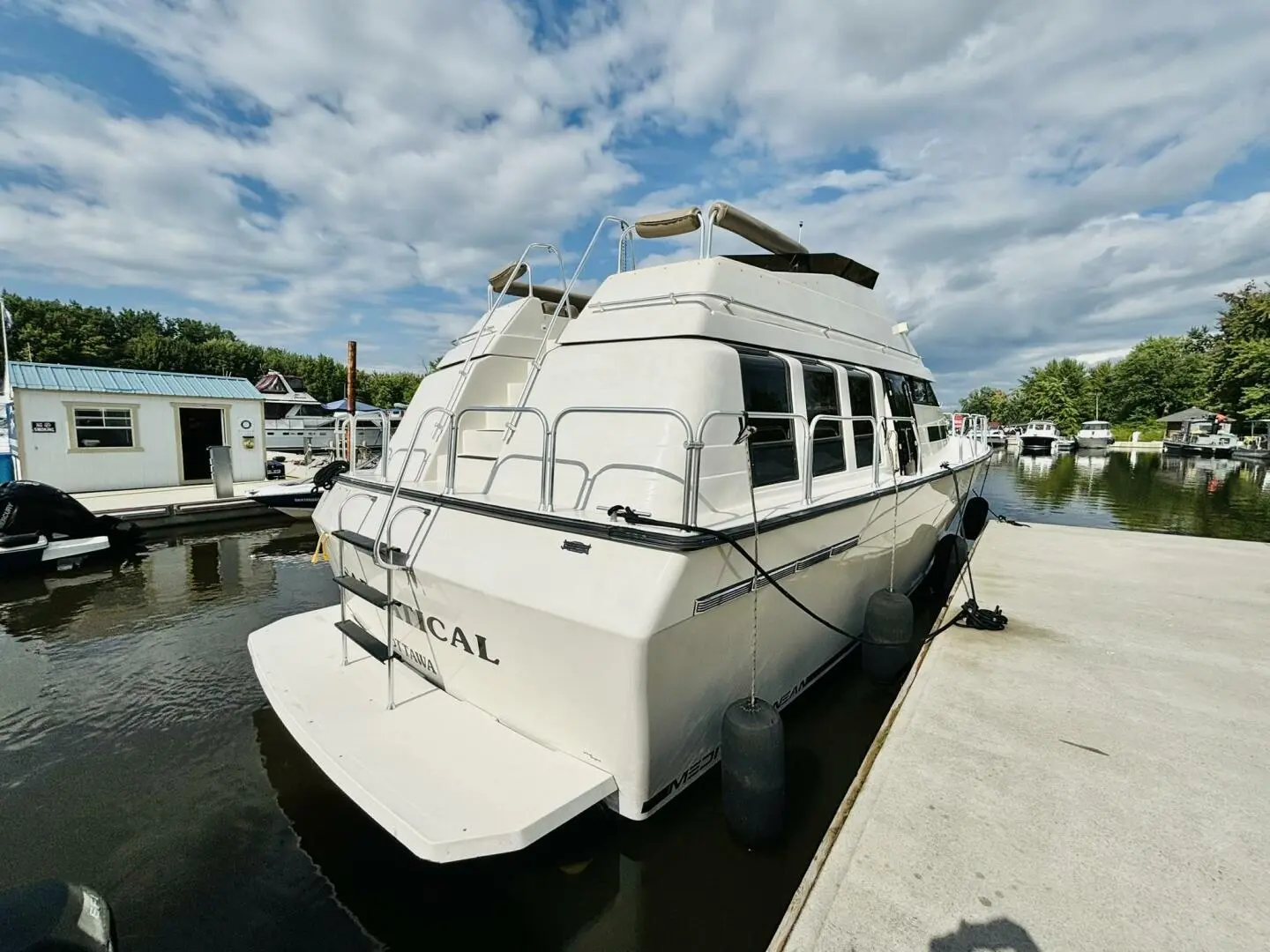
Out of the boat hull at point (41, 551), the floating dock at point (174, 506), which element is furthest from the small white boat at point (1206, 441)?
the boat hull at point (41, 551)

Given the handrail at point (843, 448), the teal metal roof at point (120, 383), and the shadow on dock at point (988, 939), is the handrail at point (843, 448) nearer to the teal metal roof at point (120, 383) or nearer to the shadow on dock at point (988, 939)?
the shadow on dock at point (988, 939)

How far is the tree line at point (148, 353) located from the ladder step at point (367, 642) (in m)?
44.7

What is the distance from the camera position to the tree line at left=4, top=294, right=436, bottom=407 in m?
44.8

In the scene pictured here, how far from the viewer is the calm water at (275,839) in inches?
102

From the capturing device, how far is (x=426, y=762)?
105 inches

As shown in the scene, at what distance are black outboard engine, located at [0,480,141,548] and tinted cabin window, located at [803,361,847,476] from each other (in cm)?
1088

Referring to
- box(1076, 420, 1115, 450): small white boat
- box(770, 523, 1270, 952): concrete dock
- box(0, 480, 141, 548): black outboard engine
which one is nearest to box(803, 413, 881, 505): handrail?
box(770, 523, 1270, 952): concrete dock

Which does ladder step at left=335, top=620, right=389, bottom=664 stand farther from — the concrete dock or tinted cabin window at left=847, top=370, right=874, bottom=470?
tinted cabin window at left=847, top=370, right=874, bottom=470

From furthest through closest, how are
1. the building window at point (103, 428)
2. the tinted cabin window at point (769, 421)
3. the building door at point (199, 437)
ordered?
the building door at point (199, 437) < the building window at point (103, 428) < the tinted cabin window at point (769, 421)

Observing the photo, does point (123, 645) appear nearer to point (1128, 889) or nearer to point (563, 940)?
point (563, 940)

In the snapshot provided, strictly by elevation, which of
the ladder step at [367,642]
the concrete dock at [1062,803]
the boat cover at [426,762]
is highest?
the ladder step at [367,642]

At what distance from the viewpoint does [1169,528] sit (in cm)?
1299

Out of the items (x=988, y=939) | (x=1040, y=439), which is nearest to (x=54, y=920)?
(x=988, y=939)

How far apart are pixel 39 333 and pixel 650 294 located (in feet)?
201
